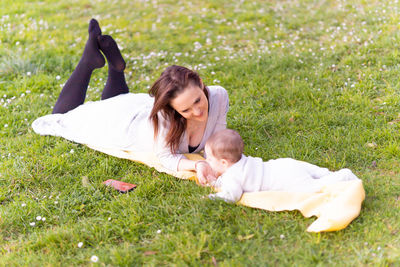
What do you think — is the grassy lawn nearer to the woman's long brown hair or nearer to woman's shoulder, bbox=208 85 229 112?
the woman's long brown hair

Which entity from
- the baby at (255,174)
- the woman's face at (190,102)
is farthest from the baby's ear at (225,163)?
the woman's face at (190,102)

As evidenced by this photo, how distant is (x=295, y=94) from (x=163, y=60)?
8.58 feet

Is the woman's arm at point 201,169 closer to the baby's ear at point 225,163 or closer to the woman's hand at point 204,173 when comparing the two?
the woman's hand at point 204,173

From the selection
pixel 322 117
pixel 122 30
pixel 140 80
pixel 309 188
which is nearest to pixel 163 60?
pixel 140 80

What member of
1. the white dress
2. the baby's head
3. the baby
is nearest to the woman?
the white dress

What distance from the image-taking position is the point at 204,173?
3896mm

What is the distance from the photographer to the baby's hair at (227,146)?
12.0 feet

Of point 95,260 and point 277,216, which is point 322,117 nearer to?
point 277,216

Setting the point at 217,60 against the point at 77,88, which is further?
the point at 217,60

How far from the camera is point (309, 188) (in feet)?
11.5

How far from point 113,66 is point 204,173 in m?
2.36

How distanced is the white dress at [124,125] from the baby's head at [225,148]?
53 cm

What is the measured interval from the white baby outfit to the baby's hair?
8 cm

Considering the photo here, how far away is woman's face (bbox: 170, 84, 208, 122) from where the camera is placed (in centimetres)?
379
